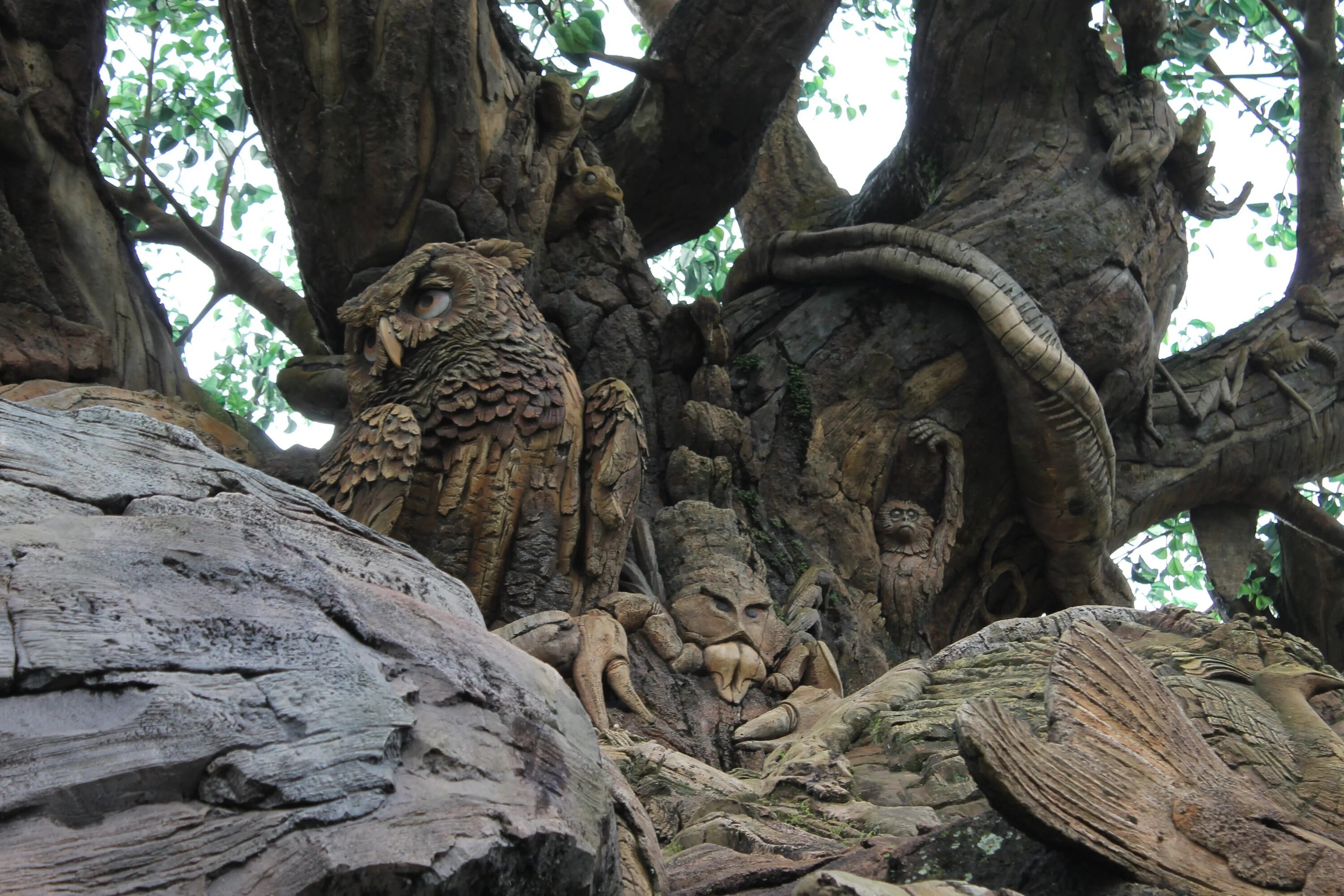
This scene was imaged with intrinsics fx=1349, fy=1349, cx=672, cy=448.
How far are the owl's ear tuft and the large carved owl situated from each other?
0.25 m

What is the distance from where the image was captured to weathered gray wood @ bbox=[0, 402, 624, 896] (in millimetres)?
1490

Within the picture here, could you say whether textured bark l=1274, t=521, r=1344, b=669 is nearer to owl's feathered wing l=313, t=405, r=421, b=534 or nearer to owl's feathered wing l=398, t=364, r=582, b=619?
owl's feathered wing l=398, t=364, r=582, b=619

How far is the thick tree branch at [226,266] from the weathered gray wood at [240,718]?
4043 mm

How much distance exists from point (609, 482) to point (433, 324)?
30.5 inches

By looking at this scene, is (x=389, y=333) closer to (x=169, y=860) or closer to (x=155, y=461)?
(x=155, y=461)

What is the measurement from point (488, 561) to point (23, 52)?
2.45 m

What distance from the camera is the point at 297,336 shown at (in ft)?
20.1

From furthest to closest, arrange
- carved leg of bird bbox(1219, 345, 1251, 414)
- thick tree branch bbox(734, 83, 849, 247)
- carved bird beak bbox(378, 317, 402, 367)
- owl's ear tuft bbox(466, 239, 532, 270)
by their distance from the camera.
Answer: thick tree branch bbox(734, 83, 849, 247)
carved leg of bird bbox(1219, 345, 1251, 414)
owl's ear tuft bbox(466, 239, 532, 270)
carved bird beak bbox(378, 317, 402, 367)

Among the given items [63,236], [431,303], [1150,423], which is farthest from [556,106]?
[1150,423]

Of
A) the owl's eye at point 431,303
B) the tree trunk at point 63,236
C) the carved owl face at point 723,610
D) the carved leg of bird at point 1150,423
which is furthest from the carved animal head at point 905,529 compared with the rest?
the tree trunk at point 63,236

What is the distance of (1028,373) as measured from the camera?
5711 mm

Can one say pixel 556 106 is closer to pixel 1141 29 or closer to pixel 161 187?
pixel 161 187

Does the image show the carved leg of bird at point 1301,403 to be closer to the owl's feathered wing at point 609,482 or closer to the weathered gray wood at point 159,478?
the owl's feathered wing at point 609,482

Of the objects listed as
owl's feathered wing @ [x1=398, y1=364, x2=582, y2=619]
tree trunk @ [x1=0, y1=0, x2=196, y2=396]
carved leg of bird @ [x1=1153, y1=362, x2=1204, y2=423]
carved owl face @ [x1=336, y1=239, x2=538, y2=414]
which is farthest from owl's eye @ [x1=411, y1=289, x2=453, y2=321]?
carved leg of bird @ [x1=1153, y1=362, x2=1204, y2=423]
